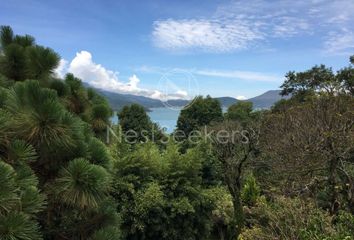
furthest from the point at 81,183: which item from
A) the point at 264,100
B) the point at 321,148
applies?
the point at 264,100

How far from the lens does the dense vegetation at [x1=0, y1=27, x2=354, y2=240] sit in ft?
10.4

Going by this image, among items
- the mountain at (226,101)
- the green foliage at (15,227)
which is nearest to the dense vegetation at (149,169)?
the green foliage at (15,227)

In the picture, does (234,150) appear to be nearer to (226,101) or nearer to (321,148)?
(321,148)

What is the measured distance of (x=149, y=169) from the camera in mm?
12211

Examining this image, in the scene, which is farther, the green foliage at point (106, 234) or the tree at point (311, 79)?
the tree at point (311, 79)

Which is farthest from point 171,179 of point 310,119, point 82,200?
point 82,200

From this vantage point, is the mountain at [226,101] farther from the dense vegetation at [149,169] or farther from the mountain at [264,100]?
the dense vegetation at [149,169]

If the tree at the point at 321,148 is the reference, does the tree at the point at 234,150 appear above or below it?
below

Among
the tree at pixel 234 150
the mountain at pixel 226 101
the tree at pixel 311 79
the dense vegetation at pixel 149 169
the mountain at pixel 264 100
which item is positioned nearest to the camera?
the dense vegetation at pixel 149 169

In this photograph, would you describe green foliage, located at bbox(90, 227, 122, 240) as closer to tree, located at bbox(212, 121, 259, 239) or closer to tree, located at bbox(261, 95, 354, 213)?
tree, located at bbox(261, 95, 354, 213)

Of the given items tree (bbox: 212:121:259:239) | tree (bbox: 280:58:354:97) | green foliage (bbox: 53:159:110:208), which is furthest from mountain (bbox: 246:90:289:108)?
green foliage (bbox: 53:159:110:208)

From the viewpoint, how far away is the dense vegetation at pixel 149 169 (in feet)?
10.4

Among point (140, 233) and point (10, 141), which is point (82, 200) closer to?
point (10, 141)

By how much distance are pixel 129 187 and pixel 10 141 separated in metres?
8.37
